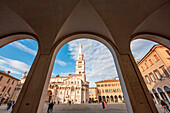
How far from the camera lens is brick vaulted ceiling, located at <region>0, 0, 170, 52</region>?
394 cm

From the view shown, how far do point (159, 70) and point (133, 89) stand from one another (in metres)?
13.9

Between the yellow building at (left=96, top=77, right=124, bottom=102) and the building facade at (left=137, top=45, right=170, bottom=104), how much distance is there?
2174 centimetres

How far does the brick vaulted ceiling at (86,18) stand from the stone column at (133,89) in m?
0.94

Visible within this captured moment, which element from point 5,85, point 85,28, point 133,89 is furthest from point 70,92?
point 133,89

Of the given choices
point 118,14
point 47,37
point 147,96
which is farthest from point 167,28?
point 47,37

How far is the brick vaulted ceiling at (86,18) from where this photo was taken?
12.9 feet

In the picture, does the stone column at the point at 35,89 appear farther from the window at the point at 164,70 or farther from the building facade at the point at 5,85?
the building facade at the point at 5,85

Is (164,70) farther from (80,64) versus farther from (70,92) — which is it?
(80,64)

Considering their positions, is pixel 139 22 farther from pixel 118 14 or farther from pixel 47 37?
pixel 47 37

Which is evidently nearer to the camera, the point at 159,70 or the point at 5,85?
the point at 159,70

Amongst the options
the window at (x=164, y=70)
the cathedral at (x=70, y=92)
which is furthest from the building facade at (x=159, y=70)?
the cathedral at (x=70, y=92)

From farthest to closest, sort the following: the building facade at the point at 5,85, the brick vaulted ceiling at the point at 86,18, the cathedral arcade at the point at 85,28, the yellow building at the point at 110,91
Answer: the yellow building at the point at 110,91
the building facade at the point at 5,85
the brick vaulted ceiling at the point at 86,18
the cathedral arcade at the point at 85,28

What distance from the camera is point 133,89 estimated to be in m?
3.34

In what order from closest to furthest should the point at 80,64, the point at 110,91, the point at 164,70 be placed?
1. the point at 164,70
2. the point at 110,91
3. the point at 80,64
